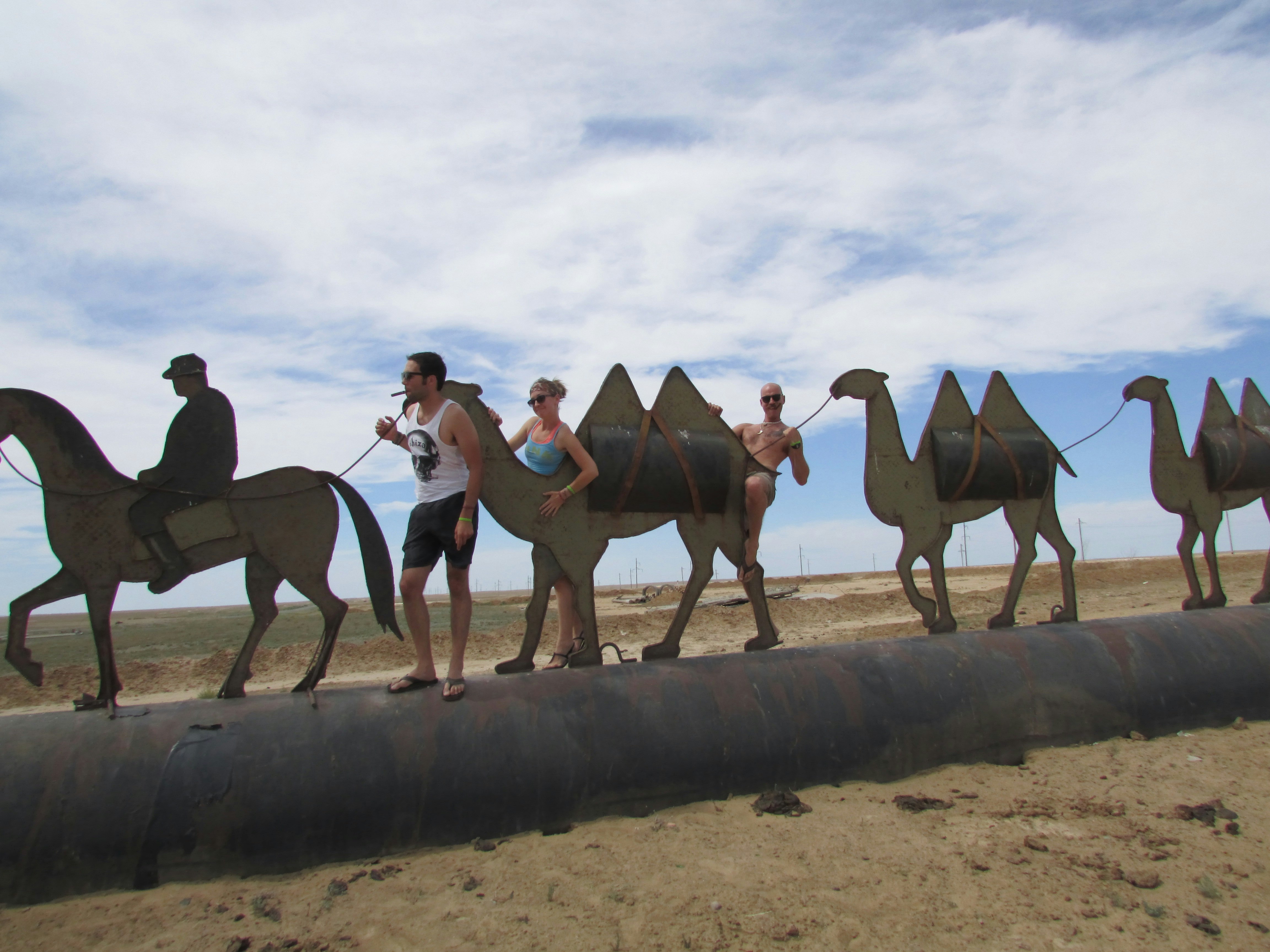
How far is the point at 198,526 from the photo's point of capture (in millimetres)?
4105

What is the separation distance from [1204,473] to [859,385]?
386 cm

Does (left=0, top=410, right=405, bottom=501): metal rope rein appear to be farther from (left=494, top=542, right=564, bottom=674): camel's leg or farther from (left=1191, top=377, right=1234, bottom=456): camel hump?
(left=1191, top=377, right=1234, bottom=456): camel hump

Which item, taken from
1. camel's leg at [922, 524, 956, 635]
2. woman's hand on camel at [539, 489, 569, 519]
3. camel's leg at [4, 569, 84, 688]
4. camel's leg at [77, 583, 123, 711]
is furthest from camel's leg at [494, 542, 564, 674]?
camel's leg at [922, 524, 956, 635]

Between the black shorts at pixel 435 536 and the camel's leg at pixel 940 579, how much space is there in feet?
11.0

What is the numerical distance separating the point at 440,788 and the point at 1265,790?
432cm

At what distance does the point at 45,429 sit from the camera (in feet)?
12.9

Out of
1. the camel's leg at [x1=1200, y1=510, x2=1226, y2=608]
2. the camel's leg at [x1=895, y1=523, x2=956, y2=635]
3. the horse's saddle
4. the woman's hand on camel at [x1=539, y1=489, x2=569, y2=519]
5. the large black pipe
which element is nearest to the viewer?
the large black pipe

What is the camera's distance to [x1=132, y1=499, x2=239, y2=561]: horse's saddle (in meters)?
4.04

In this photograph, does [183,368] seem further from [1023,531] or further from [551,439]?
[1023,531]

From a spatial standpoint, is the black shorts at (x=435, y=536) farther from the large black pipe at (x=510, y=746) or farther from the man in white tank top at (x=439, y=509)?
Answer: the large black pipe at (x=510, y=746)

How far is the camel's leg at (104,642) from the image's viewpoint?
3785 millimetres

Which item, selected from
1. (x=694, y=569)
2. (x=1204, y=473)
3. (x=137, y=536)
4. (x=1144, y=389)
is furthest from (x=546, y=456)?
(x=1204, y=473)

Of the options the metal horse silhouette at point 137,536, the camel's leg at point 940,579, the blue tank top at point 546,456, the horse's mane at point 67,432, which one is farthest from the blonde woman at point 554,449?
the camel's leg at point 940,579

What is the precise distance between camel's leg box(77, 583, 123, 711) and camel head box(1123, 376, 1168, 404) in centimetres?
776
